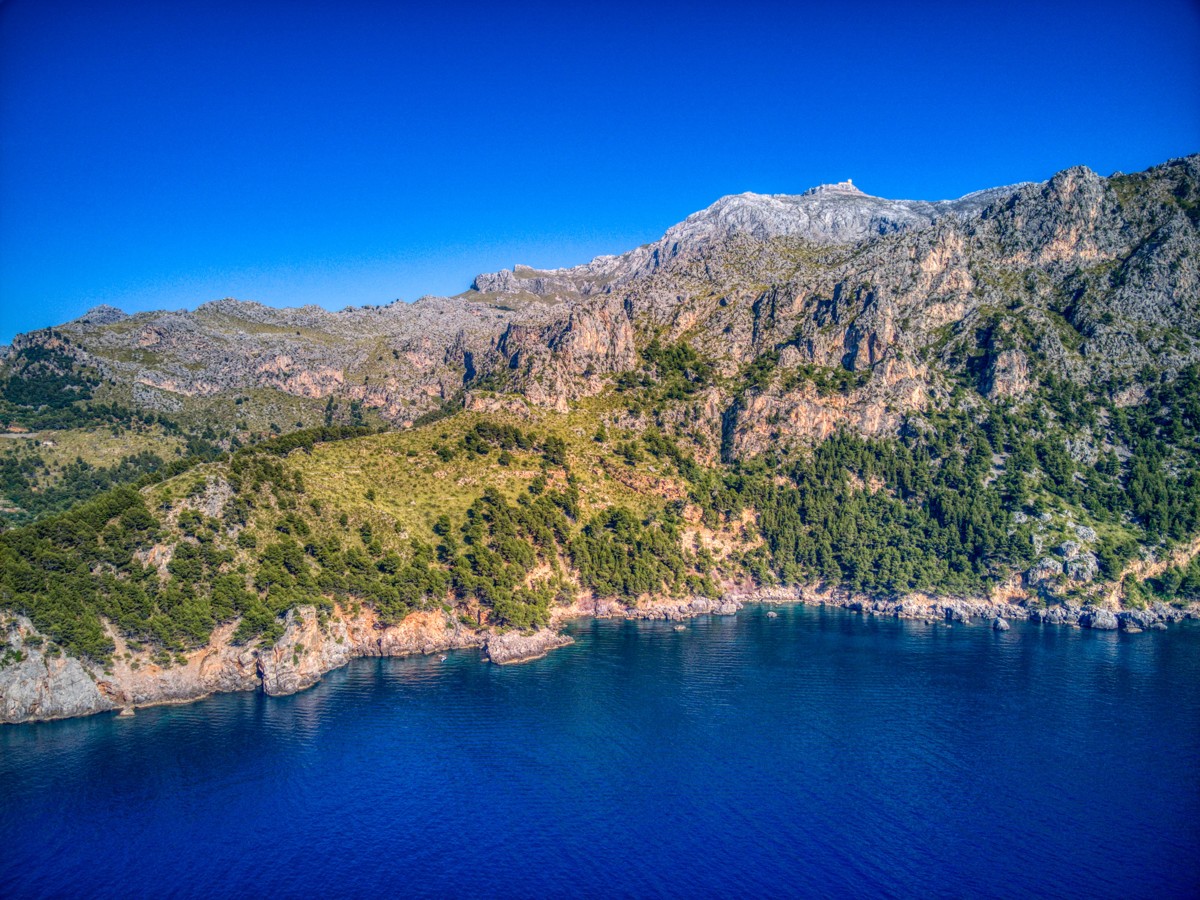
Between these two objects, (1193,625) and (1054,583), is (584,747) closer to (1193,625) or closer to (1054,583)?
(1054,583)

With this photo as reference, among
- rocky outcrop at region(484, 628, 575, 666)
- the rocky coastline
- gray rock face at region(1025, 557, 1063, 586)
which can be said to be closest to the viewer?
the rocky coastline

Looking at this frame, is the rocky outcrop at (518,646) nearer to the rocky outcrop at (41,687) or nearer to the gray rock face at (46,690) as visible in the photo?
the gray rock face at (46,690)

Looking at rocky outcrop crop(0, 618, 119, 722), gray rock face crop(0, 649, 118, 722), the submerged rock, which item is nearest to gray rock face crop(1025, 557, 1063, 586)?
the submerged rock

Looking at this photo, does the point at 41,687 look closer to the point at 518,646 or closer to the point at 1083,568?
the point at 518,646

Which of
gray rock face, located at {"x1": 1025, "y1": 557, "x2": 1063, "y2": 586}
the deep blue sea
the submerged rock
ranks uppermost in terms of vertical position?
gray rock face, located at {"x1": 1025, "y1": 557, "x2": 1063, "y2": 586}

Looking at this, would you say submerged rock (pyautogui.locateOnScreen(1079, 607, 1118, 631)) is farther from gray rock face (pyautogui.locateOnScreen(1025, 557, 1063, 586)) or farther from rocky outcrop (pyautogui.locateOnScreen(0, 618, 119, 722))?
rocky outcrop (pyautogui.locateOnScreen(0, 618, 119, 722))

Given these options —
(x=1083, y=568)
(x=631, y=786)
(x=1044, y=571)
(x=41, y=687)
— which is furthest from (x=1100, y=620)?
(x=41, y=687)
